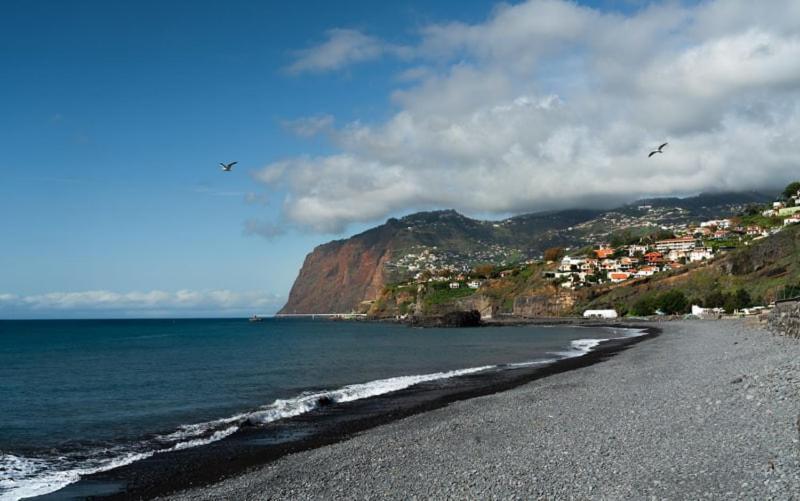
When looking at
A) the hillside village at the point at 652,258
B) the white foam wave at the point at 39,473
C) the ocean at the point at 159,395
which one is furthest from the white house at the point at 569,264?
the white foam wave at the point at 39,473

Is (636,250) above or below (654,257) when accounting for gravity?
above

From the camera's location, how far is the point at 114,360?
56375mm

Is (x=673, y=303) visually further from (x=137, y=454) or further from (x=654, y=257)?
(x=137, y=454)

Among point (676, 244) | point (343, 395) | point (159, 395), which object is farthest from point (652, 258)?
point (159, 395)

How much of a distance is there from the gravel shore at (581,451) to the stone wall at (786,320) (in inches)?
743

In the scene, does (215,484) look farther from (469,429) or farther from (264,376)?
(264,376)

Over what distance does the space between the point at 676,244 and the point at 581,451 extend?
629ft

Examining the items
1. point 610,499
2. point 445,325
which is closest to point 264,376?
point 610,499

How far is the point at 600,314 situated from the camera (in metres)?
129

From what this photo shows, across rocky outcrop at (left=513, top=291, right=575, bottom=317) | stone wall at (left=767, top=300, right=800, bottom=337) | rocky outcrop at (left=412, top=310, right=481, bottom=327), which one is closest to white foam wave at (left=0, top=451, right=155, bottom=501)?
stone wall at (left=767, top=300, right=800, bottom=337)

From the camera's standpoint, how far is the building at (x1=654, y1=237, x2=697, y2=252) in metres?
176

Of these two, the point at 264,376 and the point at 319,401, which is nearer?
the point at 319,401

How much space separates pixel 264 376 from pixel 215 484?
1005 inches

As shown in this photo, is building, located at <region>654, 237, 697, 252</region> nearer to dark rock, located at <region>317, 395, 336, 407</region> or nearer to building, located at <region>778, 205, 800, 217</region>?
building, located at <region>778, 205, 800, 217</region>
